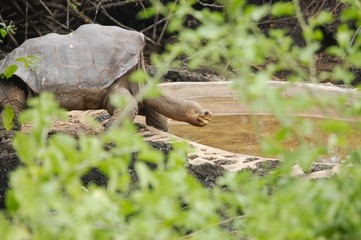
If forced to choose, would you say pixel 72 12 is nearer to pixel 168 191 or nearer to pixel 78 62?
pixel 78 62

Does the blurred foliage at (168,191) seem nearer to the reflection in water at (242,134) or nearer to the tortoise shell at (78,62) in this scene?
the tortoise shell at (78,62)

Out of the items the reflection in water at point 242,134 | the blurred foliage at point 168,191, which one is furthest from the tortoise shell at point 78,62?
the blurred foliage at point 168,191

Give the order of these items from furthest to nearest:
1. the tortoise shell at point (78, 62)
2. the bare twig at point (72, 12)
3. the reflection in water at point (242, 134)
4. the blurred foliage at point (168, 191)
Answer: the bare twig at point (72, 12), the reflection in water at point (242, 134), the tortoise shell at point (78, 62), the blurred foliage at point (168, 191)

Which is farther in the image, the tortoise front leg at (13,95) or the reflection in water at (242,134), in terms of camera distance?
the reflection in water at (242,134)

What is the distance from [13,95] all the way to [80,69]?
1.37 feet

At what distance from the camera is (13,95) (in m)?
5.51

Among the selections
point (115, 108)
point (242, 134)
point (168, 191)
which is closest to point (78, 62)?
point (115, 108)

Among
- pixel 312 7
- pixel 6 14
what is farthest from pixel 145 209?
pixel 312 7

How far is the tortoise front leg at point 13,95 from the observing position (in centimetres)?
549

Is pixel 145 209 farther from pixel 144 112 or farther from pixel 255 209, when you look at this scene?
pixel 144 112

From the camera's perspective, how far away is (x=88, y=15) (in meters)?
9.43

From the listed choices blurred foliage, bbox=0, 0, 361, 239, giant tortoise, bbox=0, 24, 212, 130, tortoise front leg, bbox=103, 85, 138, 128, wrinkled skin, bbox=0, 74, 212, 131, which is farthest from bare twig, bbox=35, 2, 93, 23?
blurred foliage, bbox=0, 0, 361, 239

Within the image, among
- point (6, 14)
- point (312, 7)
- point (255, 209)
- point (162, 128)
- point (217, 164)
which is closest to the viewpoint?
point (255, 209)

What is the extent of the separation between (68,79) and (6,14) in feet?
12.0
